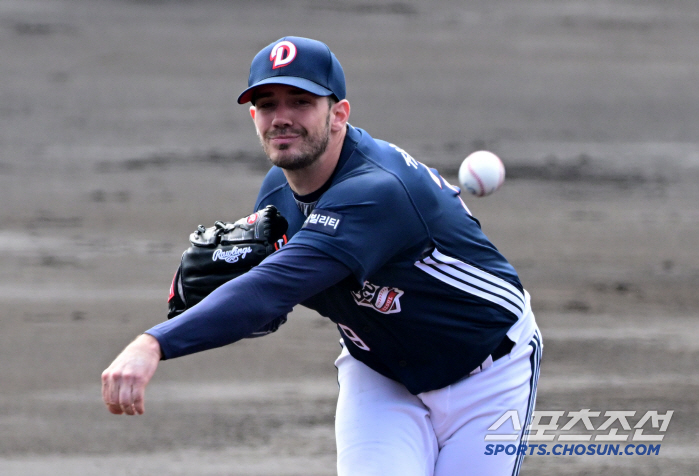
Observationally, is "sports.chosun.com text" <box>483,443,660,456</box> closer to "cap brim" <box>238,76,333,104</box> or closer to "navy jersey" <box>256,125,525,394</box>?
"navy jersey" <box>256,125,525,394</box>

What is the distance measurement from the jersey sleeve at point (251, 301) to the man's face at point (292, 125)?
36 centimetres

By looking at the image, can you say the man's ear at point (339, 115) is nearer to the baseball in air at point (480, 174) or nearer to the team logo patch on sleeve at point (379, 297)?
the team logo patch on sleeve at point (379, 297)

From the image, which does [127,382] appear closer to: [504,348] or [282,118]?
[282,118]

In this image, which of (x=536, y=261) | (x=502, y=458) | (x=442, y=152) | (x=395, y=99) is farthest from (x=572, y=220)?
(x=502, y=458)

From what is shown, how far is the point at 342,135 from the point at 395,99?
241 inches

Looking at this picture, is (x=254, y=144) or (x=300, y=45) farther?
(x=254, y=144)

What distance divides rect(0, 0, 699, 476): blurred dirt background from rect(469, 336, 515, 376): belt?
6.73 ft

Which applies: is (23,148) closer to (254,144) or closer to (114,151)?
(114,151)

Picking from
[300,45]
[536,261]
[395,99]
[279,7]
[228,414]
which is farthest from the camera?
[279,7]

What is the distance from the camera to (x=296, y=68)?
9.30 feet

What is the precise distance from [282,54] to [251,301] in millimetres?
861

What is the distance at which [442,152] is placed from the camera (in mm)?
8453

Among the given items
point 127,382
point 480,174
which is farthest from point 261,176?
point 127,382

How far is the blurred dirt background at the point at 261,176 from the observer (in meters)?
5.47
